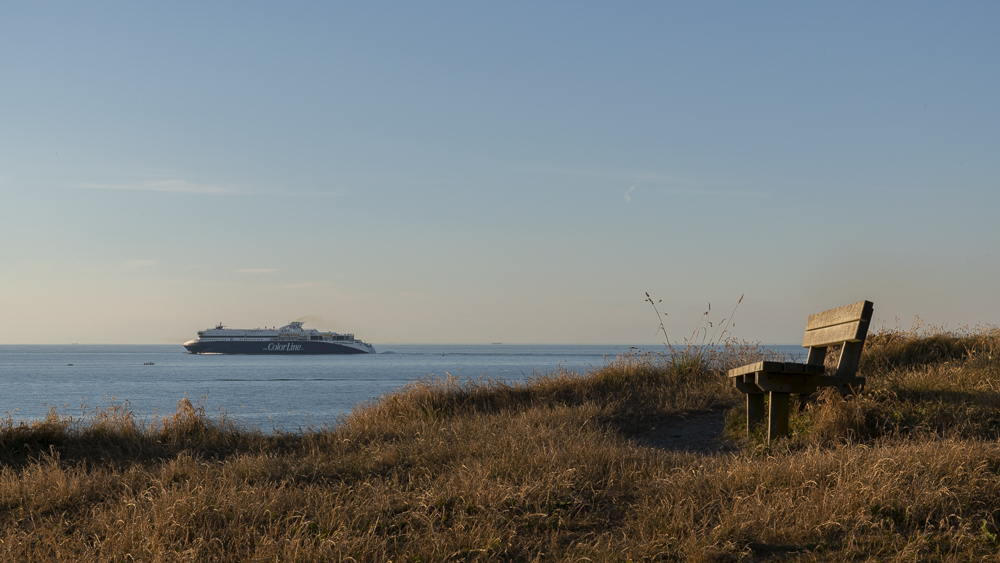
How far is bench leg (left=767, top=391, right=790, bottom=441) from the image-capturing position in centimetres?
671

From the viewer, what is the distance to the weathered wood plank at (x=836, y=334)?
6.70 metres

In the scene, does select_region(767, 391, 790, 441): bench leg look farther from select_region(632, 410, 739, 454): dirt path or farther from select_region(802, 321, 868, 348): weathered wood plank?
select_region(802, 321, 868, 348): weathered wood plank

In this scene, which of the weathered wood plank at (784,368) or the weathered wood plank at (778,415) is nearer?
the weathered wood plank at (784,368)

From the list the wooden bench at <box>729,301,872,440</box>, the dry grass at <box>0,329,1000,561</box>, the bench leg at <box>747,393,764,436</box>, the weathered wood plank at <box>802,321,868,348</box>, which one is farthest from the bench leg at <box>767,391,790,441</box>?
the weathered wood plank at <box>802,321,868,348</box>

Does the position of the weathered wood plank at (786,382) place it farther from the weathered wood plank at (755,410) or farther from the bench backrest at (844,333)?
the weathered wood plank at (755,410)

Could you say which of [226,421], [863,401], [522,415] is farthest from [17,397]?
[863,401]

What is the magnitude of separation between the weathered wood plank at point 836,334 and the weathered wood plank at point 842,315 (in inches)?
1.9

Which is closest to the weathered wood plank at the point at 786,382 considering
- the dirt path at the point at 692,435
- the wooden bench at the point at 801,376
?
the wooden bench at the point at 801,376

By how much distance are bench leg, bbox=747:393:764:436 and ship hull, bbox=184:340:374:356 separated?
5185 inches

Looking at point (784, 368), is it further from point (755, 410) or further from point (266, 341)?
point (266, 341)

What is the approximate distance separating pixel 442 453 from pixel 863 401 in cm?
424

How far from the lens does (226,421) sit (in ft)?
29.7

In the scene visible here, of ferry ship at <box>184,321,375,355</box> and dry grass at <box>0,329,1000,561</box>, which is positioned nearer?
dry grass at <box>0,329,1000,561</box>

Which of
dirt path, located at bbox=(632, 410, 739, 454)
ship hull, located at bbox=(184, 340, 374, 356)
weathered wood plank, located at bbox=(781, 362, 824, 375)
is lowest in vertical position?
ship hull, located at bbox=(184, 340, 374, 356)
